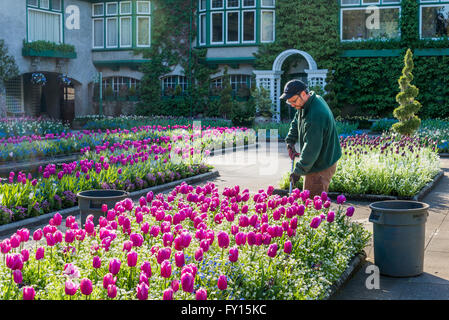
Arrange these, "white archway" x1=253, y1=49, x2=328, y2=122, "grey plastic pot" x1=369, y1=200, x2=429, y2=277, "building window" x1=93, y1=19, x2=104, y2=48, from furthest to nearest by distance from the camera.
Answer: "building window" x1=93, y1=19, x2=104, y2=48, "white archway" x1=253, y1=49, x2=328, y2=122, "grey plastic pot" x1=369, y1=200, x2=429, y2=277

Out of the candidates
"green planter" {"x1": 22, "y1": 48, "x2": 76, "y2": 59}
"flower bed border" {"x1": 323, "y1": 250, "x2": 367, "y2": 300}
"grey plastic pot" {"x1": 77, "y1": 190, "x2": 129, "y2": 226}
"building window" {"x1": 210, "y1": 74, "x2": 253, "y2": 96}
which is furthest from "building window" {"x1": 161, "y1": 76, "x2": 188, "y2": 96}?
"flower bed border" {"x1": 323, "y1": 250, "x2": 367, "y2": 300}

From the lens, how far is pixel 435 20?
2591 centimetres

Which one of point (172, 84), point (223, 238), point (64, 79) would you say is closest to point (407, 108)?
point (223, 238)

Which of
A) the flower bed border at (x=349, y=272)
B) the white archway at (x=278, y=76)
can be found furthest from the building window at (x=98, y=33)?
the flower bed border at (x=349, y=272)

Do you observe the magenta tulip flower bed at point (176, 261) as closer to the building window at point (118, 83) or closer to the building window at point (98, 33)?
the building window at point (118, 83)

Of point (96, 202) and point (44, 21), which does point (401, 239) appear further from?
point (44, 21)

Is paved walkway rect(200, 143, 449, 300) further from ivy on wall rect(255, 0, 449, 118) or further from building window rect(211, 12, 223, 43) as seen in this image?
building window rect(211, 12, 223, 43)

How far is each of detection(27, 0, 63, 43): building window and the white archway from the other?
376 inches

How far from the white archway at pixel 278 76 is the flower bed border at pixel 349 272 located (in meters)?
20.8

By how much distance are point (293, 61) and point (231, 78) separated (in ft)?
10.4

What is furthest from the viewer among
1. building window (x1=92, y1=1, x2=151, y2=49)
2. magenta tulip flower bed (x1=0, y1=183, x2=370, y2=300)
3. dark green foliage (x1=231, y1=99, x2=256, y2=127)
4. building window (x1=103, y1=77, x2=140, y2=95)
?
building window (x1=103, y1=77, x2=140, y2=95)

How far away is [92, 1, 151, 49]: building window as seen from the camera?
100ft

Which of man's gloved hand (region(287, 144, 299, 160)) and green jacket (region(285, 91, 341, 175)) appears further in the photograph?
man's gloved hand (region(287, 144, 299, 160))

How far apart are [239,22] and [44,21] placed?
8.99 meters
